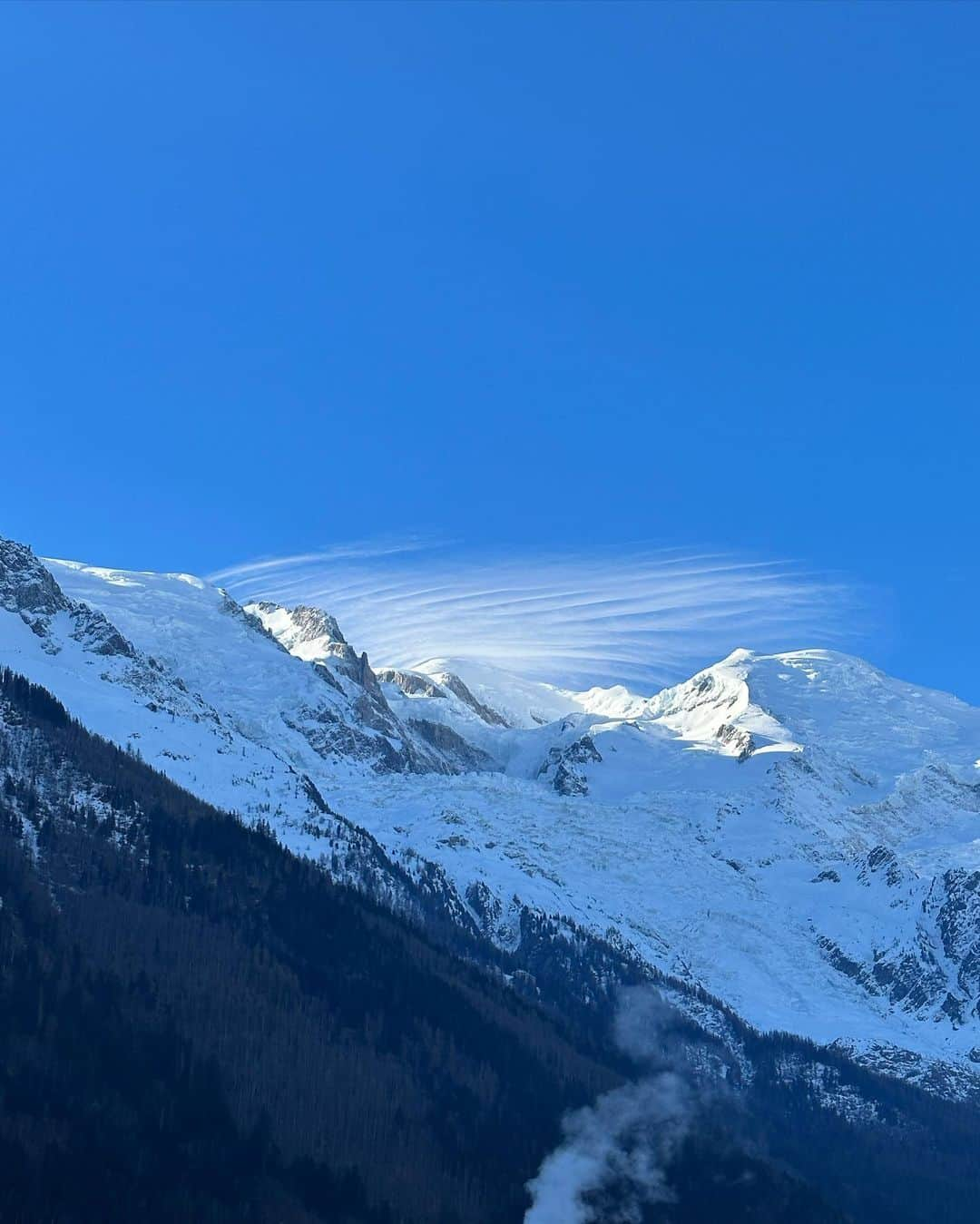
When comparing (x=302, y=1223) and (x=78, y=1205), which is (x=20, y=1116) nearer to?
(x=78, y=1205)

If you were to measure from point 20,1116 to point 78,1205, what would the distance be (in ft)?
53.0

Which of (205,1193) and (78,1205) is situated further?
(205,1193)

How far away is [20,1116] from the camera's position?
642ft

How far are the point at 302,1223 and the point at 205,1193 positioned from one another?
39.6ft

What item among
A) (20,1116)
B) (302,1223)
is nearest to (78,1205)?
(20,1116)

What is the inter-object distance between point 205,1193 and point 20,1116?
2359 centimetres

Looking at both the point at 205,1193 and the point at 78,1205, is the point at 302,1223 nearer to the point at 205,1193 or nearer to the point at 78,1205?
the point at 205,1193

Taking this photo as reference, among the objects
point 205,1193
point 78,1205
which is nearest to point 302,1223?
point 205,1193

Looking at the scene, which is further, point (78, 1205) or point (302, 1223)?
point (302, 1223)

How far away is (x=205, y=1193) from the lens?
197m

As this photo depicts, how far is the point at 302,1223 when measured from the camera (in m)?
199

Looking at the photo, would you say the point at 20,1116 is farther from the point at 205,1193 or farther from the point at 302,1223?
the point at 302,1223
